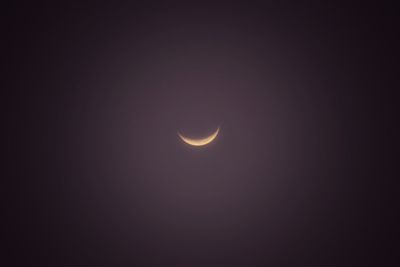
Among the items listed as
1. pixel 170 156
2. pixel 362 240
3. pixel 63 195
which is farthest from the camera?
pixel 170 156

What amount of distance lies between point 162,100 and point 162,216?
308cm

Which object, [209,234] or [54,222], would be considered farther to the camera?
[209,234]

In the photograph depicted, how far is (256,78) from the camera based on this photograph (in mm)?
8586

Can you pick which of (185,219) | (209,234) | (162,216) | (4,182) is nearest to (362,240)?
(209,234)

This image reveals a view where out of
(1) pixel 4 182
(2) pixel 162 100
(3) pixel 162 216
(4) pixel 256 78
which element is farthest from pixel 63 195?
(4) pixel 256 78

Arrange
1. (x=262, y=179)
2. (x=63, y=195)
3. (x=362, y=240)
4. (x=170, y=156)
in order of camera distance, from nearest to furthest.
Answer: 1. (x=362, y=240)
2. (x=63, y=195)
3. (x=262, y=179)
4. (x=170, y=156)

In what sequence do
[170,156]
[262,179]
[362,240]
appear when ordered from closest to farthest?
1. [362,240]
2. [262,179]
3. [170,156]

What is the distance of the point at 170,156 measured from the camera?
8.16 m

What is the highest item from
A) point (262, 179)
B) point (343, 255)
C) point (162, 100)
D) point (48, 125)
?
point (162, 100)

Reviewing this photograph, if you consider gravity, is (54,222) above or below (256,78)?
below

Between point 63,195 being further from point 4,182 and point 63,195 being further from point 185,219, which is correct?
point 185,219

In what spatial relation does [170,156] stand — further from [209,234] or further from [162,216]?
[209,234]

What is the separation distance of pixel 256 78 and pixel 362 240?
4.68m

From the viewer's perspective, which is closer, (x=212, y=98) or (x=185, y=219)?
(x=185, y=219)
